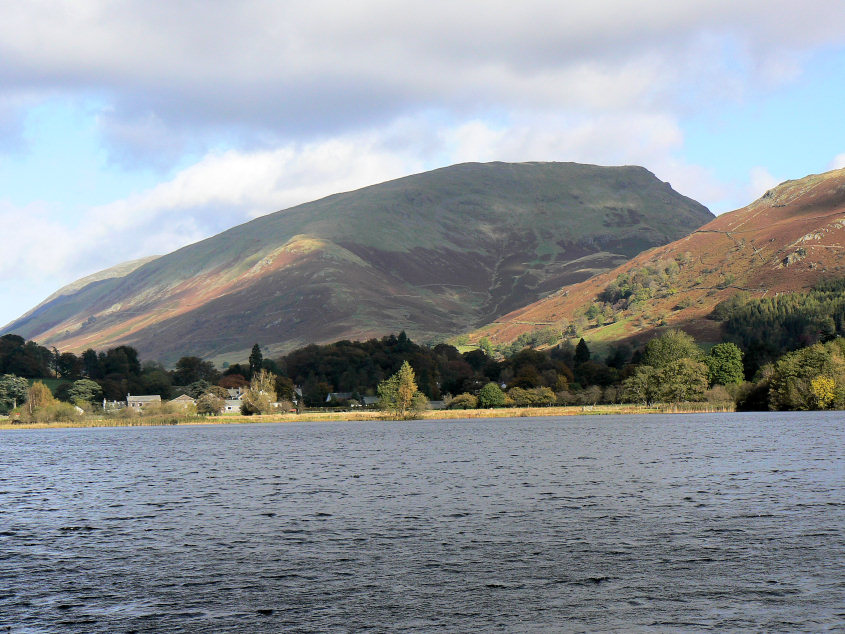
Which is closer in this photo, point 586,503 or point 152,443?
point 586,503

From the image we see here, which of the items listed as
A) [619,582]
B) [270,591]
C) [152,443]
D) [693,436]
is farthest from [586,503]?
[152,443]

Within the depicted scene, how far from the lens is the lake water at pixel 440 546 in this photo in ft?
98.8

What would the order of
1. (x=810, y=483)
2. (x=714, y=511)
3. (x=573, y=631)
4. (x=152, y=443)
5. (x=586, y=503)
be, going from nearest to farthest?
1. (x=573, y=631)
2. (x=714, y=511)
3. (x=586, y=503)
4. (x=810, y=483)
5. (x=152, y=443)

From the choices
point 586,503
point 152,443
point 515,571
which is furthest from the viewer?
point 152,443

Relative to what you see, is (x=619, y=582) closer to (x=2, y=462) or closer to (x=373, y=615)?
(x=373, y=615)

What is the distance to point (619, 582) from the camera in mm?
34125

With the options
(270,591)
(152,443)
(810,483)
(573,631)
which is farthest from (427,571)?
(152,443)

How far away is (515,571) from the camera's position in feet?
120

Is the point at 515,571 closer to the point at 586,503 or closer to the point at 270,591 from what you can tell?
the point at 270,591

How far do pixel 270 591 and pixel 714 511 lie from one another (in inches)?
1137

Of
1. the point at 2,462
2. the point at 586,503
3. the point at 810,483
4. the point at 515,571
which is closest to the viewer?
the point at 515,571

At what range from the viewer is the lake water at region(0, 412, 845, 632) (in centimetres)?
3011

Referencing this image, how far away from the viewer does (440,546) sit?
42.6m

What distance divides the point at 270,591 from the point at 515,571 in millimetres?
10261
